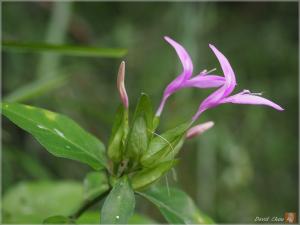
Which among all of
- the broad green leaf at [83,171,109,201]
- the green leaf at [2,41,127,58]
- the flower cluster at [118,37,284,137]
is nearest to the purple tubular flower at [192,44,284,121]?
the flower cluster at [118,37,284,137]

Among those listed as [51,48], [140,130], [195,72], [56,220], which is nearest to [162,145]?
[140,130]

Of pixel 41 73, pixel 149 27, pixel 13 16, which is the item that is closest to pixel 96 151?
pixel 41 73

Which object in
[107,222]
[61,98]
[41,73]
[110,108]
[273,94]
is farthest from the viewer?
[273,94]

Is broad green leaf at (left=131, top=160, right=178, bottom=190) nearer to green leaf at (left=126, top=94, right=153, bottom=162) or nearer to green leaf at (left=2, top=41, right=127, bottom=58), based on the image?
green leaf at (left=126, top=94, right=153, bottom=162)

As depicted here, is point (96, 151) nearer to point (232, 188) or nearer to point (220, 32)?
point (232, 188)

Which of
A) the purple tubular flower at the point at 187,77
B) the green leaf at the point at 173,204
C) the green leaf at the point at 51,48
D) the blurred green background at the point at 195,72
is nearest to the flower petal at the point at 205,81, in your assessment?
the purple tubular flower at the point at 187,77

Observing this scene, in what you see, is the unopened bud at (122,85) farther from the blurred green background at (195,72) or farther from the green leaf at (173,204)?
the blurred green background at (195,72)

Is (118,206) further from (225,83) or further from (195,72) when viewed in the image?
(195,72)
